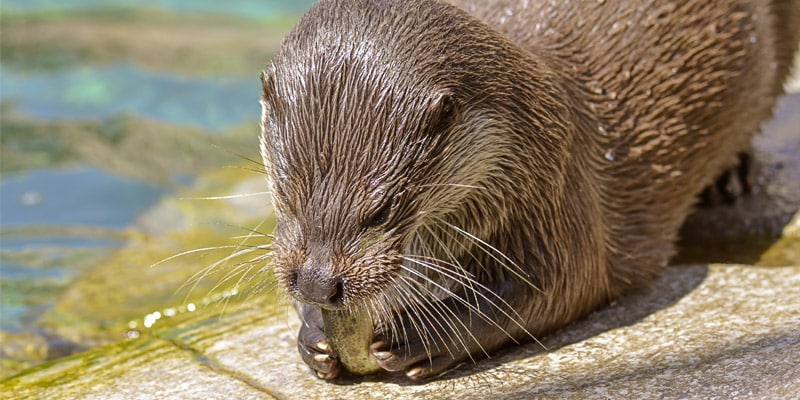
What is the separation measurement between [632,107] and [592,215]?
46 cm

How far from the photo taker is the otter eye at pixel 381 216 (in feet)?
7.75

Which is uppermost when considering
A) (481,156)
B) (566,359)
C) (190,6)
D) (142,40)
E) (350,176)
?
(190,6)

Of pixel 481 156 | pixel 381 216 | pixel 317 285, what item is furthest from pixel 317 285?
pixel 481 156

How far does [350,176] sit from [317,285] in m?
0.26

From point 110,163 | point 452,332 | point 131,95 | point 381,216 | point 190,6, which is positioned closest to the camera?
point 381,216

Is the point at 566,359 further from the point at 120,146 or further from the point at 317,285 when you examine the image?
the point at 120,146

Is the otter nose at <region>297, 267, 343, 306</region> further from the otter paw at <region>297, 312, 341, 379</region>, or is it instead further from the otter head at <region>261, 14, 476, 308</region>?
the otter paw at <region>297, 312, 341, 379</region>

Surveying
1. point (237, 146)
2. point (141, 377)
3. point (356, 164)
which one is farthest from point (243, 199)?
point (356, 164)

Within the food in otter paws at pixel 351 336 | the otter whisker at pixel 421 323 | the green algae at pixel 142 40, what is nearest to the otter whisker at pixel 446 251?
the otter whisker at pixel 421 323

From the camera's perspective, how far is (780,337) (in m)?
2.56

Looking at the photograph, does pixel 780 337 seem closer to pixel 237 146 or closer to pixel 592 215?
pixel 592 215

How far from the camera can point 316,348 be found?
264 centimetres

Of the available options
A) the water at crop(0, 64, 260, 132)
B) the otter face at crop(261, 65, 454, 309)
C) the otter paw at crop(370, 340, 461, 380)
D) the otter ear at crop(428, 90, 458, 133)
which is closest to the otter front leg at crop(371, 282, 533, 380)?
the otter paw at crop(370, 340, 461, 380)

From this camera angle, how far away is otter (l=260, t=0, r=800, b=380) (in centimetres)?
237
